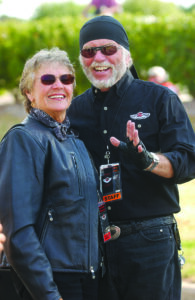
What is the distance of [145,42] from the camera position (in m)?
15.3

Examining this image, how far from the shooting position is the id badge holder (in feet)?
8.55

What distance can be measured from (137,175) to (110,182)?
0.16 meters

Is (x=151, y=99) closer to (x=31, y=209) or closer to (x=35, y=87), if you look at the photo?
(x=35, y=87)

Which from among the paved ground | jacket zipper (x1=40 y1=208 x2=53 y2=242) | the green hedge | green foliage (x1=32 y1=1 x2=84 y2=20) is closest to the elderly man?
jacket zipper (x1=40 y1=208 x2=53 y2=242)

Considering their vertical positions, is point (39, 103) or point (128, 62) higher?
point (128, 62)

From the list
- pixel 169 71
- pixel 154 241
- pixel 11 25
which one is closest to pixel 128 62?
pixel 154 241

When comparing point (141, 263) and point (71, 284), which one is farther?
point (141, 263)

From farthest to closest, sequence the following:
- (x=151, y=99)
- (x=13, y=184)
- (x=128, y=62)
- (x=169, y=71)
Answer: (x=169, y=71) → (x=128, y=62) → (x=151, y=99) → (x=13, y=184)

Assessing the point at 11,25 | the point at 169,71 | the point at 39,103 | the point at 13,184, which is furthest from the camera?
the point at 11,25

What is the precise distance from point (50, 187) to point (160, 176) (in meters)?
0.68

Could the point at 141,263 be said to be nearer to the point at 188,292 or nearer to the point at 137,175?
the point at 137,175

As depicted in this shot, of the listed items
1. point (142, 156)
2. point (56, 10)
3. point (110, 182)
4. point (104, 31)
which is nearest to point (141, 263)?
point (110, 182)

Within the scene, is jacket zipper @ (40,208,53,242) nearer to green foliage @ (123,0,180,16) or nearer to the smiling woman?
the smiling woman

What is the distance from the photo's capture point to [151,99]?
268cm
